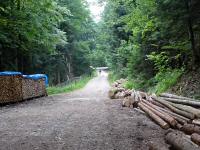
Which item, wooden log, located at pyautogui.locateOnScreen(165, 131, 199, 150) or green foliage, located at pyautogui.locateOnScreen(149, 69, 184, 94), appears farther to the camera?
green foliage, located at pyautogui.locateOnScreen(149, 69, 184, 94)

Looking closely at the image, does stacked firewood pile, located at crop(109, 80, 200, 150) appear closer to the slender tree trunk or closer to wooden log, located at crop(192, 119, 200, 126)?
wooden log, located at crop(192, 119, 200, 126)

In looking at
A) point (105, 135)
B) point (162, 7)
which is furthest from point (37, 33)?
point (105, 135)

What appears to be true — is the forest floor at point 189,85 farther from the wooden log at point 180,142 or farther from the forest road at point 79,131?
the wooden log at point 180,142

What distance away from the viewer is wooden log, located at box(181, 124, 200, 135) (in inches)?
327

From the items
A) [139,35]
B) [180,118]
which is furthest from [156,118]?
[139,35]

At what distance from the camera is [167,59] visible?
65.9 ft

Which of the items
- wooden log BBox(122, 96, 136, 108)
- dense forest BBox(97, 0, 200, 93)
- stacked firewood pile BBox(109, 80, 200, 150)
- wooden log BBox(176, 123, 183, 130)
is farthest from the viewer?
wooden log BBox(122, 96, 136, 108)

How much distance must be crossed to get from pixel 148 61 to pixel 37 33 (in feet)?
26.9

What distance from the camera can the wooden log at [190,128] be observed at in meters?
8.32

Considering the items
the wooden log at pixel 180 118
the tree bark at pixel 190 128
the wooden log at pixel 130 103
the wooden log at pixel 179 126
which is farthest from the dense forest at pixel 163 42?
the tree bark at pixel 190 128

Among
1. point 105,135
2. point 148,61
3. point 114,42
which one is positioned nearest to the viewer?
point 105,135

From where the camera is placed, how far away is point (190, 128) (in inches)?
340

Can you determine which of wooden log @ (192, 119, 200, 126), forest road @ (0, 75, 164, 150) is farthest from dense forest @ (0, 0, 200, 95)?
wooden log @ (192, 119, 200, 126)

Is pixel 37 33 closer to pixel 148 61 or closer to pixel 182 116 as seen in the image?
pixel 148 61
